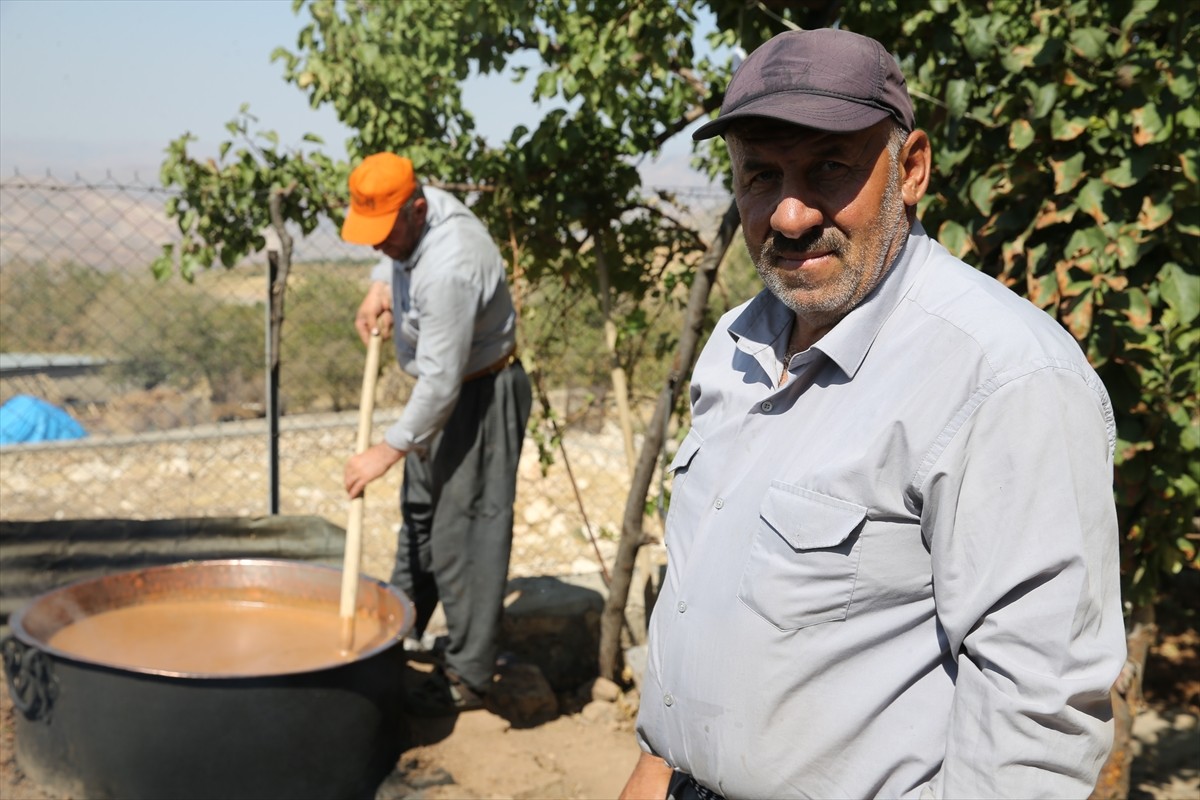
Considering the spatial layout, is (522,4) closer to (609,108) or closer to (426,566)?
(609,108)

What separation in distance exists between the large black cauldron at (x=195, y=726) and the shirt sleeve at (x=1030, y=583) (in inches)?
97.2

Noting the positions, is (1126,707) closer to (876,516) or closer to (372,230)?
(876,516)

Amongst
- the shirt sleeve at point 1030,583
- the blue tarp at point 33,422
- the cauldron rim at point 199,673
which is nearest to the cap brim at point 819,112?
the shirt sleeve at point 1030,583

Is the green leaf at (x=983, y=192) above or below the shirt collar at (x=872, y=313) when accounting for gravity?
above

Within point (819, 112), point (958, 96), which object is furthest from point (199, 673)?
point (958, 96)

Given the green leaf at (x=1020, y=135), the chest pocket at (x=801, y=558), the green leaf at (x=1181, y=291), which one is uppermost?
the green leaf at (x=1020, y=135)

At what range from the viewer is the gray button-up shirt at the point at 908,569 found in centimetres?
119

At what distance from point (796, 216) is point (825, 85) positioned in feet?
0.57

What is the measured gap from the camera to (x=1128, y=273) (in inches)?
121

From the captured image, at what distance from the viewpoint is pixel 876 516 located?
4.31 ft

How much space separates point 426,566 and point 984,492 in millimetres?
3498

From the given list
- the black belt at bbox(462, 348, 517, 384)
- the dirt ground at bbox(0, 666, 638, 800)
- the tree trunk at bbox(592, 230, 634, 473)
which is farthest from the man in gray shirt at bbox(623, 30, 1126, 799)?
the tree trunk at bbox(592, 230, 634, 473)

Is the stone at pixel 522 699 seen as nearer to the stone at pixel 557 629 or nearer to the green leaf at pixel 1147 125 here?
the stone at pixel 557 629

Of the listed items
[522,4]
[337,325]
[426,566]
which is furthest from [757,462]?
[337,325]
